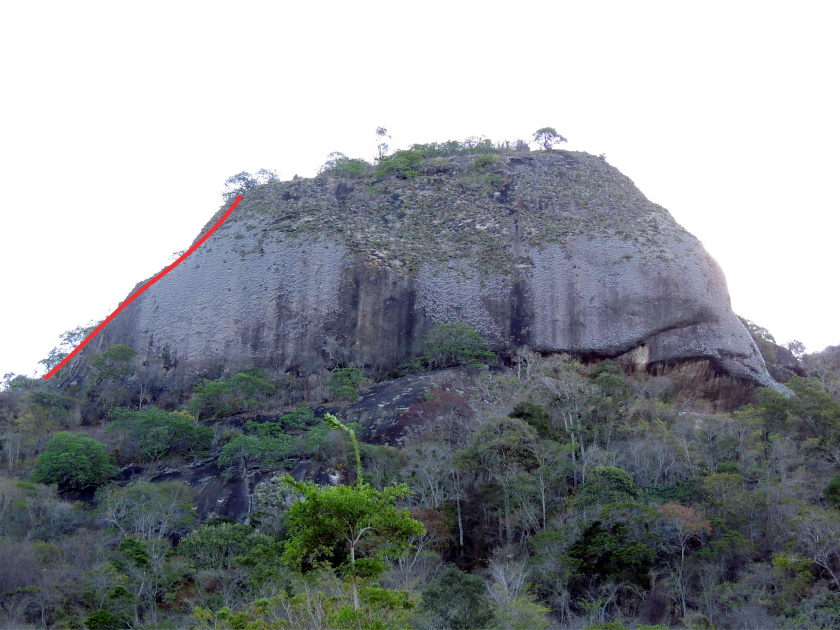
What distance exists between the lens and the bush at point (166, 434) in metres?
36.5

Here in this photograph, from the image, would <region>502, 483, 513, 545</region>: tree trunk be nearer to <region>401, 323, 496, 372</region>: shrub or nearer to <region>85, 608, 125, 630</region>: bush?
<region>85, 608, 125, 630</region>: bush

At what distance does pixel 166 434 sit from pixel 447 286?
19.6m

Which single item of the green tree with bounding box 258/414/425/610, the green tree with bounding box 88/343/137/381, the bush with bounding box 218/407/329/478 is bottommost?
the bush with bounding box 218/407/329/478

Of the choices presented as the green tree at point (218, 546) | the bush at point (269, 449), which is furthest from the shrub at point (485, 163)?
the green tree at point (218, 546)

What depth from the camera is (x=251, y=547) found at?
2402 cm

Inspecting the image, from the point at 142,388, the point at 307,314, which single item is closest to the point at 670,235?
the point at 307,314

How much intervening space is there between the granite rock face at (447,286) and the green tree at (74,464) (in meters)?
12.1

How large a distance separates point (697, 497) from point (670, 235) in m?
27.4

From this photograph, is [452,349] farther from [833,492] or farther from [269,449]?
[833,492]

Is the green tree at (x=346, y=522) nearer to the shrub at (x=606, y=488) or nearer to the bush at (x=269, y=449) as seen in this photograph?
the shrub at (x=606, y=488)

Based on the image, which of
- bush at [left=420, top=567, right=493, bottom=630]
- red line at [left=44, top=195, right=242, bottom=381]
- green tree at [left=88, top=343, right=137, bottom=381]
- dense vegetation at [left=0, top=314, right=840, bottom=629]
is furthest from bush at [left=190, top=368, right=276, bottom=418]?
bush at [left=420, top=567, right=493, bottom=630]

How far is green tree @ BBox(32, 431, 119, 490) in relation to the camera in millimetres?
33594

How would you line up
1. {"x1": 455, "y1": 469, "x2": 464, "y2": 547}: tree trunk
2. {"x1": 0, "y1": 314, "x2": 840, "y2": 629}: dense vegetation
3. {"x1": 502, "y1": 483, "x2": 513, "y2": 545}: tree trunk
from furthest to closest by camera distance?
{"x1": 455, "y1": 469, "x2": 464, "y2": 547}: tree trunk < {"x1": 502, "y1": 483, "x2": 513, "y2": 545}: tree trunk < {"x1": 0, "y1": 314, "x2": 840, "y2": 629}: dense vegetation

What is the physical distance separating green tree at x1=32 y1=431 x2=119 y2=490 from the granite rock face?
12060 mm
